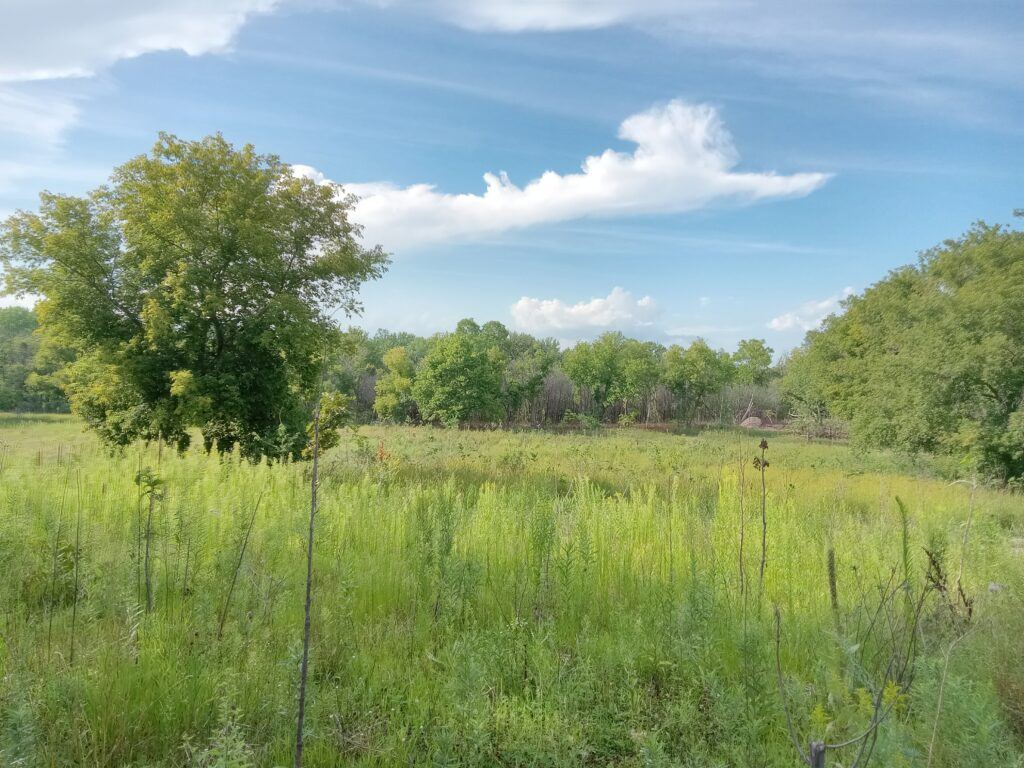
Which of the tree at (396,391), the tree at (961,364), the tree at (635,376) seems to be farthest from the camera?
the tree at (635,376)

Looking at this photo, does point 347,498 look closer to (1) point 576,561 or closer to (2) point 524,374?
(1) point 576,561

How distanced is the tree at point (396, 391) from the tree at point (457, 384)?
3.65 m

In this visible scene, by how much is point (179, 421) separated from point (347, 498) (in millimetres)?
7999

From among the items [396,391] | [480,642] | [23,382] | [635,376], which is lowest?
[480,642]

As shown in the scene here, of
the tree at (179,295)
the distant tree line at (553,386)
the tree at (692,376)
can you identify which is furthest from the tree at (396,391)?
the tree at (179,295)

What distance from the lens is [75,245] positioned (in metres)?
11.9

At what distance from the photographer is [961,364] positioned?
17.6 meters

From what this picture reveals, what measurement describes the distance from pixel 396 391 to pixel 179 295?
39507mm

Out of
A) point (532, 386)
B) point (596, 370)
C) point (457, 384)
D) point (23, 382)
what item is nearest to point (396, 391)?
point (457, 384)

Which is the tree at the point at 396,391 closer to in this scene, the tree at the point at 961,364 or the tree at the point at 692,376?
the tree at the point at 692,376

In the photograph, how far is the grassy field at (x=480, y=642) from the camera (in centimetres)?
231

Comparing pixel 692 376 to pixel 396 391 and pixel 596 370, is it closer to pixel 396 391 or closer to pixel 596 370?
pixel 596 370

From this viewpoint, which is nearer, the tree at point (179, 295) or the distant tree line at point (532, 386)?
the tree at point (179, 295)

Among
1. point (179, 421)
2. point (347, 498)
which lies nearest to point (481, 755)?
point (347, 498)
